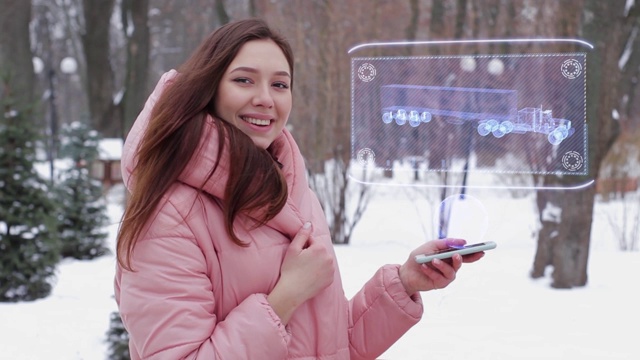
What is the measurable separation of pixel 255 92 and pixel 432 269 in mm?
594

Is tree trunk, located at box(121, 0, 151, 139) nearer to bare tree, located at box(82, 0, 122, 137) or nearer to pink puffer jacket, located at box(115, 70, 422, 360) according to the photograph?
bare tree, located at box(82, 0, 122, 137)

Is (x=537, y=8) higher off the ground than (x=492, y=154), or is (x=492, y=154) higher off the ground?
(x=537, y=8)

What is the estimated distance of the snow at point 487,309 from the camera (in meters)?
4.30

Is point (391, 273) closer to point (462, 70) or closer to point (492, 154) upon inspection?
point (492, 154)

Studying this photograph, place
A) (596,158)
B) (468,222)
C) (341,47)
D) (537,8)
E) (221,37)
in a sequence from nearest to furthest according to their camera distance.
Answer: (221,37)
(468,222)
(596,158)
(537,8)
(341,47)

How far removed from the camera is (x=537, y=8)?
17.0 ft

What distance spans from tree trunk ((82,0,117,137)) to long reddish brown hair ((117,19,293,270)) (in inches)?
330

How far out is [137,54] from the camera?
7430 millimetres

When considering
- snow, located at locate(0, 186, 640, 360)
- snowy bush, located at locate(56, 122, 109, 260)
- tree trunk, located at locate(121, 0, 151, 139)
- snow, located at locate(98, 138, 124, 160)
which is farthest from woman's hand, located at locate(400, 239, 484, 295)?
snow, located at locate(98, 138, 124, 160)

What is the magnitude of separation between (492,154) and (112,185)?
12.5 m

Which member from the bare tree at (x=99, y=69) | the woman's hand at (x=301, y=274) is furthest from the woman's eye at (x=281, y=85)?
the bare tree at (x=99, y=69)

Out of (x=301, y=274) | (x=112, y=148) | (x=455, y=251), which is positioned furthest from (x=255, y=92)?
(x=112, y=148)

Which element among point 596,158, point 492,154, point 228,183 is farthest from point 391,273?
point 596,158

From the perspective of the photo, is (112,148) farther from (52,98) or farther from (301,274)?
(301,274)
